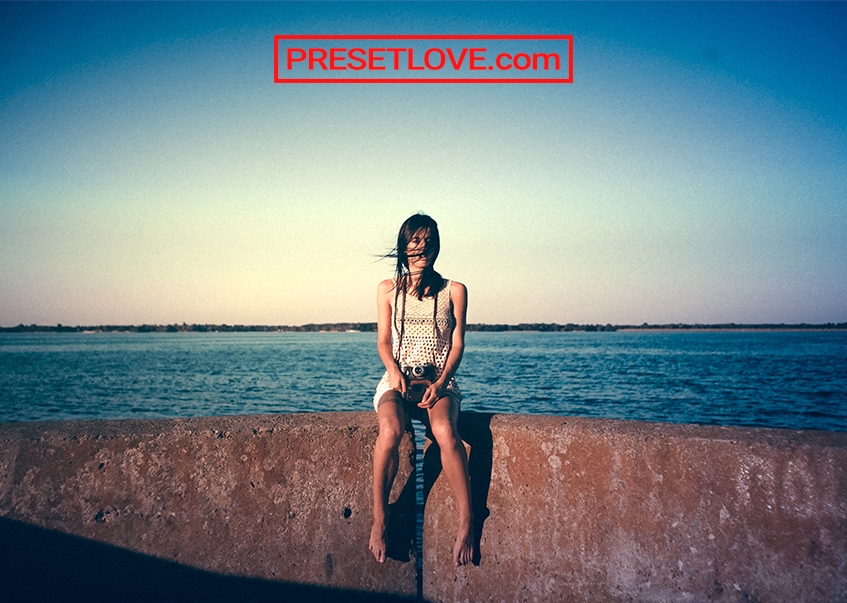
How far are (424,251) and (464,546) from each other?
1.63m

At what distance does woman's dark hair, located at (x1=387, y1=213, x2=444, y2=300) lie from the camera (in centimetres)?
332

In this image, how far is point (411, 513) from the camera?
304 centimetres

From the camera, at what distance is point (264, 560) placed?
2.79m

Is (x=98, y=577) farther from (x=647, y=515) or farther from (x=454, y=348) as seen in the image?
(x=647, y=515)

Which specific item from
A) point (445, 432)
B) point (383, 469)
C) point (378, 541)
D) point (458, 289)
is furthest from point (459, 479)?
point (458, 289)

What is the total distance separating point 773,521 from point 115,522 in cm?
305

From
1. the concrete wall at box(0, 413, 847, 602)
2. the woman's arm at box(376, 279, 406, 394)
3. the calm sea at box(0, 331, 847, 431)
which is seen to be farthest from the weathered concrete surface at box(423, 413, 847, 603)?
the calm sea at box(0, 331, 847, 431)

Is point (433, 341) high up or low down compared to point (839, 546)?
up

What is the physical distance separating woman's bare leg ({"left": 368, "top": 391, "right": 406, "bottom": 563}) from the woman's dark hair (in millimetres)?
807

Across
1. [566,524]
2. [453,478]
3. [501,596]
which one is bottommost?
[501,596]

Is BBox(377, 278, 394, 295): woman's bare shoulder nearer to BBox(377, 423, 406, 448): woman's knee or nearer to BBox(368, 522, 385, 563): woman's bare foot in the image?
BBox(377, 423, 406, 448): woman's knee

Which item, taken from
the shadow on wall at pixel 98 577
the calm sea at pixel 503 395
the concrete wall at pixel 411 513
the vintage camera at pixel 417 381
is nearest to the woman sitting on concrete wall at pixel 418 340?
the vintage camera at pixel 417 381

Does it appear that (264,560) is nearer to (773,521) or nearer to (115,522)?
(115,522)

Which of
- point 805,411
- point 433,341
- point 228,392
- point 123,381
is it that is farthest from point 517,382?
point 433,341
